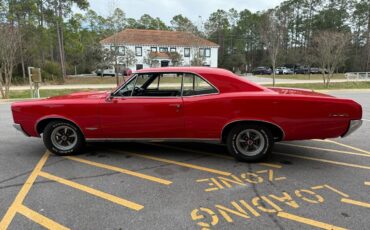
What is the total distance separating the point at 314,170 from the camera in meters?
4.29

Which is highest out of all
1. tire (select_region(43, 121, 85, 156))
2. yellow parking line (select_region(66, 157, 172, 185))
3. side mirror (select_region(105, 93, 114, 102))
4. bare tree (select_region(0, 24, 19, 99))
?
bare tree (select_region(0, 24, 19, 99))

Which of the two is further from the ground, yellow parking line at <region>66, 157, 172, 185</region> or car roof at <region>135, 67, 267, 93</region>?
car roof at <region>135, 67, 267, 93</region>

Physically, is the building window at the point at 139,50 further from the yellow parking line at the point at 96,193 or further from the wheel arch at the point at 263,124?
the yellow parking line at the point at 96,193

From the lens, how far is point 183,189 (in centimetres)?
364

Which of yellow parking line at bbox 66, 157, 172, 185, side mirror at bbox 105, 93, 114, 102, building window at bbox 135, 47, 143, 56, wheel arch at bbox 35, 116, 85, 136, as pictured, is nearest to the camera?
yellow parking line at bbox 66, 157, 172, 185

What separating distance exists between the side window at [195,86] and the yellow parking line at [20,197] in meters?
2.49

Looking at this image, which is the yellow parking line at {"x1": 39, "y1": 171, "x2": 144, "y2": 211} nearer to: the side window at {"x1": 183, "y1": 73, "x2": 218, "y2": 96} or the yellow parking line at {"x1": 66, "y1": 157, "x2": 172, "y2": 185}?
the yellow parking line at {"x1": 66, "y1": 157, "x2": 172, "y2": 185}

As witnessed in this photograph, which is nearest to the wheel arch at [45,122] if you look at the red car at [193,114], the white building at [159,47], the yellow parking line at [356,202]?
the red car at [193,114]

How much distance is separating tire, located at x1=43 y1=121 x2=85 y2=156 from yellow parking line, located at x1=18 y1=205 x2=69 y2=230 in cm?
180

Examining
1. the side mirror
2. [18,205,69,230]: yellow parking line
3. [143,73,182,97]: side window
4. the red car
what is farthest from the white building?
[18,205,69,230]: yellow parking line

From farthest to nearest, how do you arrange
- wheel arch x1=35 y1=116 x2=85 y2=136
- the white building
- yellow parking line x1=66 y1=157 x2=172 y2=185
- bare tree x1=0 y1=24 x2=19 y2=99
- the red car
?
the white building, bare tree x1=0 y1=24 x2=19 y2=99, wheel arch x1=35 y1=116 x2=85 y2=136, the red car, yellow parking line x1=66 y1=157 x2=172 y2=185

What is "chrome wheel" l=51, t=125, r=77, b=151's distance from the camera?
4.93 metres

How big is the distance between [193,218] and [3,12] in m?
32.5

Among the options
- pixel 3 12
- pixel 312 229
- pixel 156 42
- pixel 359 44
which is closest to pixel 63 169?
pixel 312 229
